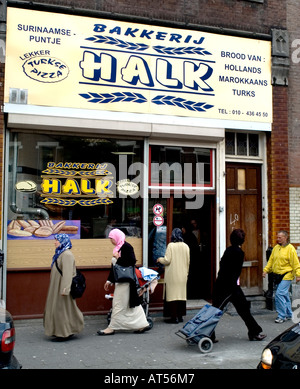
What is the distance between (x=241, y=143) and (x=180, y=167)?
68.3 inches

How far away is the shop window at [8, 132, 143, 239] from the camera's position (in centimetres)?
878

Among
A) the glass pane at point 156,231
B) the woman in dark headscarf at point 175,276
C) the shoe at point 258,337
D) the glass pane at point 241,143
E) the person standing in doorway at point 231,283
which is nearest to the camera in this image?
the person standing in doorway at point 231,283

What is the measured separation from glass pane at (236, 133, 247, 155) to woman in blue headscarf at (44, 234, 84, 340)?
5.01 meters

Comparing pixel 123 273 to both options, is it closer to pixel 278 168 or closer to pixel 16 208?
pixel 16 208

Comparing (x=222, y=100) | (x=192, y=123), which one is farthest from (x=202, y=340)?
(x=222, y=100)

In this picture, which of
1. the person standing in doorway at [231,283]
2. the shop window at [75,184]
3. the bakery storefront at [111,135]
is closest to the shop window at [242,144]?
the bakery storefront at [111,135]

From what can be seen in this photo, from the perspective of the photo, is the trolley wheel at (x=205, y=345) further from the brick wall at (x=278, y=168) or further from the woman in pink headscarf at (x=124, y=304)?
the brick wall at (x=278, y=168)

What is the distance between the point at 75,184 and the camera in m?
9.11

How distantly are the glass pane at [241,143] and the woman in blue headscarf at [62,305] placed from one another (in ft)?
16.5

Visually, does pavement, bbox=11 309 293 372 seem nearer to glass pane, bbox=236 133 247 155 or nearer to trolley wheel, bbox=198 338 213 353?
trolley wheel, bbox=198 338 213 353

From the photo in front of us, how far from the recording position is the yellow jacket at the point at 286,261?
879 centimetres

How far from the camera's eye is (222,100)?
9.99 m

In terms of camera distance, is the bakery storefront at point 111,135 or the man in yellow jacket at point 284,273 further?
the man in yellow jacket at point 284,273

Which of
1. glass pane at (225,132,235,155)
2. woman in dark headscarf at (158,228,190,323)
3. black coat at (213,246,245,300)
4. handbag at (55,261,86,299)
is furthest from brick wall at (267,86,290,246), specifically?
handbag at (55,261,86,299)
